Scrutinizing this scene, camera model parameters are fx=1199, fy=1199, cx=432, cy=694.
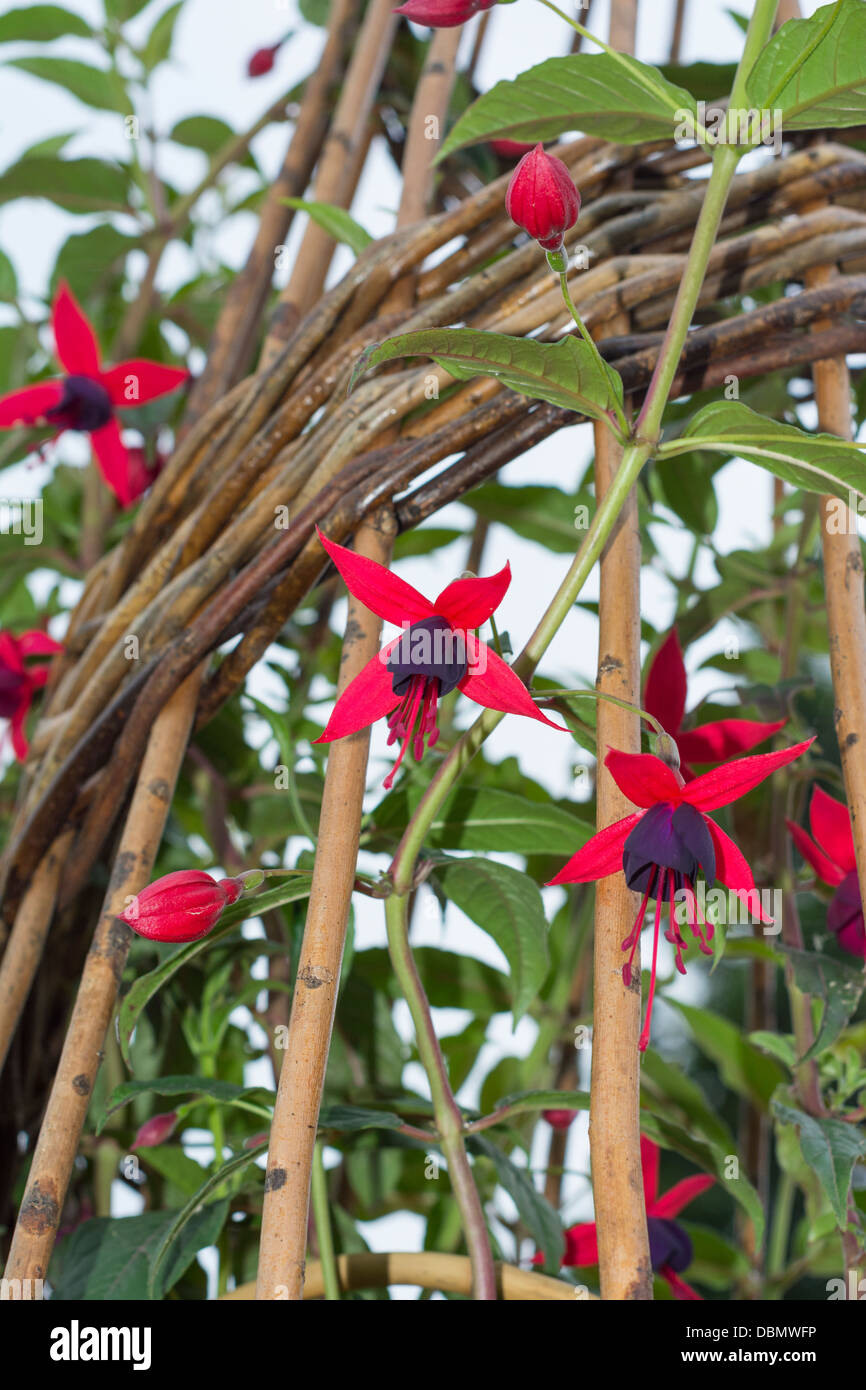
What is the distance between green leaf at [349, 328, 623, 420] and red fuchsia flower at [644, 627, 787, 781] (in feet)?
0.46

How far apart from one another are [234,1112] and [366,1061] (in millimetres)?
71

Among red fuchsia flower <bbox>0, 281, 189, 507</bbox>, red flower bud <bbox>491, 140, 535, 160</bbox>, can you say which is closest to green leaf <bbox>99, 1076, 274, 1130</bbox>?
red fuchsia flower <bbox>0, 281, 189, 507</bbox>

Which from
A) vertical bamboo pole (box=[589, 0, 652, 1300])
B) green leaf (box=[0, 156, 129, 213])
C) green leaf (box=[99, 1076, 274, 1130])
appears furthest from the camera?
green leaf (box=[0, 156, 129, 213])

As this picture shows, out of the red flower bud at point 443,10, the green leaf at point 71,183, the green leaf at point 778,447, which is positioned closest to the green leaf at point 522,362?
the green leaf at point 778,447

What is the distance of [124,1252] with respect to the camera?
451 mm

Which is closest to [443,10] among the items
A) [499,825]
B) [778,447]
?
[778,447]

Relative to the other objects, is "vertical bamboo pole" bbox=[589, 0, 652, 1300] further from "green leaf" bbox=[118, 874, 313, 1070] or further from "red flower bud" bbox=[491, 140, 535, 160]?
"red flower bud" bbox=[491, 140, 535, 160]

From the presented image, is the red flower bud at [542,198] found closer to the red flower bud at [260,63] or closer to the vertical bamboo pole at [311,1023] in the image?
the vertical bamboo pole at [311,1023]

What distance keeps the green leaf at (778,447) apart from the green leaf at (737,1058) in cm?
38

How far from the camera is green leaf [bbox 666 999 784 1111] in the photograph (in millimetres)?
654

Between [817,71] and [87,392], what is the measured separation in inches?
16.2

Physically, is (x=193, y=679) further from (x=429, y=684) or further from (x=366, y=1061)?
(x=366, y=1061)

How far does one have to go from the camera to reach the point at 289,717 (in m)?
0.60
